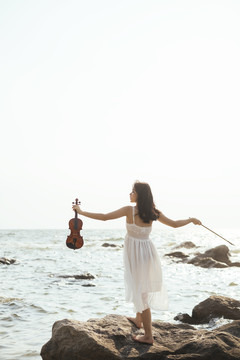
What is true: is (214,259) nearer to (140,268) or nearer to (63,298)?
(63,298)

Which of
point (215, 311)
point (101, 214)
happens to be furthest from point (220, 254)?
point (101, 214)

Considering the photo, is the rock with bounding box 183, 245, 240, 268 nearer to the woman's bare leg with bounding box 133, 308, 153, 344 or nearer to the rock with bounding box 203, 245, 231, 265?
the rock with bounding box 203, 245, 231, 265

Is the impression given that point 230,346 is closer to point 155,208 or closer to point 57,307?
point 155,208

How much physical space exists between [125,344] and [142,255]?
3.87 feet

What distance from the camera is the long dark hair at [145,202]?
573 cm

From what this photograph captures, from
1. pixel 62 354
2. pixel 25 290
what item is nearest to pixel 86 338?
pixel 62 354

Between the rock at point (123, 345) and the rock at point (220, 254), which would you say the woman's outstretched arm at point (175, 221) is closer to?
the rock at point (123, 345)

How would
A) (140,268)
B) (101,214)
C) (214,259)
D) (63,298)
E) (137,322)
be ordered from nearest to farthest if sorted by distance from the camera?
(101,214)
(140,268)
(137,322)
(63,298)
(214,259)

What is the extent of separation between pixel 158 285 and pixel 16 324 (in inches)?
165

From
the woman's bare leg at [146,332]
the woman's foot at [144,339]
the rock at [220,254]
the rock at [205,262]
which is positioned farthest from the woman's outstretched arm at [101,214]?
the rock at [220,254]

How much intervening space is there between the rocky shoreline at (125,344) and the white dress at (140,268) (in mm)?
482

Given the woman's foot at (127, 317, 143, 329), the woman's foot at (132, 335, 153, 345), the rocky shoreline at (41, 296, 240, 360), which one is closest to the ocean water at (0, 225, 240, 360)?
the rocky shoreline at (41, 296, 240, 360)

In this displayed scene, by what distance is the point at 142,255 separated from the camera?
585 cm

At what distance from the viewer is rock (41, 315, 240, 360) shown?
214 inches
